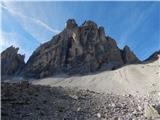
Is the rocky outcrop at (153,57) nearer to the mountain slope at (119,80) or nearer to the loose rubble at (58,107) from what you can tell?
the mountain slope at (119,80)

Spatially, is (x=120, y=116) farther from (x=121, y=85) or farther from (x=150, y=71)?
(x=150, y=71)

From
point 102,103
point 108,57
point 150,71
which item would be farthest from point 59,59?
point 102,103

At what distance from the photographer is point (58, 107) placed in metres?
21.6

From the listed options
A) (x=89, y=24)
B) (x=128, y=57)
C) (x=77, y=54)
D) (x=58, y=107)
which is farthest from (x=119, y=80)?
(x=58, y=107)

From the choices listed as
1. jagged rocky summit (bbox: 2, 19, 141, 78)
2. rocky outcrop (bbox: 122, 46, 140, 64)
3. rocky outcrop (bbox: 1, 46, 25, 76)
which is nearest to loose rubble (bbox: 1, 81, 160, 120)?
jagged rocky summit (bbox: 2, 19, 141, 78)

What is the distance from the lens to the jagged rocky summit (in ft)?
253

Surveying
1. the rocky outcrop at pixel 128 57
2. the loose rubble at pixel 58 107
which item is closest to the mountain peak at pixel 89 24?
the rocky outcrop at pixel 128 57

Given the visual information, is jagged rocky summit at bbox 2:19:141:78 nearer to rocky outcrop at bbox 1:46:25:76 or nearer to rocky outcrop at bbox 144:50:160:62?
rocky outcrop at bbox 1:46:25:76

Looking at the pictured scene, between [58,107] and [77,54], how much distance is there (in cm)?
5809

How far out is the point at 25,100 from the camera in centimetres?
2166

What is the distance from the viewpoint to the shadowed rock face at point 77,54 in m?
77.2

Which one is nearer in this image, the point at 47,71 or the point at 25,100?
the point at 25,100

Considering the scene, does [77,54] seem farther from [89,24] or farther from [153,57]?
[153,57]

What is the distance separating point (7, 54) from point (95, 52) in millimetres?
19653
